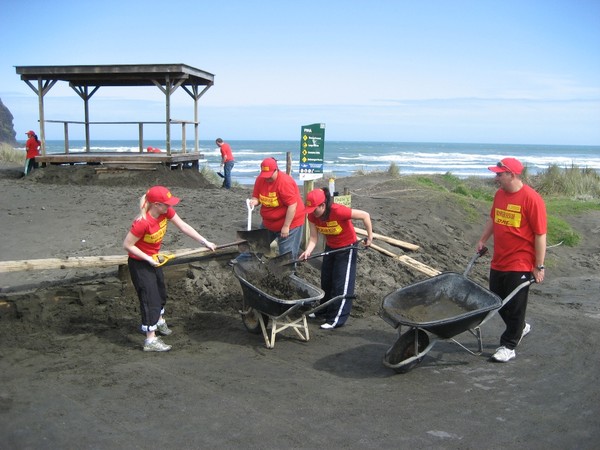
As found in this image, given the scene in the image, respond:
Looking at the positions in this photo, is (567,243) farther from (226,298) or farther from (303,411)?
(303,411)

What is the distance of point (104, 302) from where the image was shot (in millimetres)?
6762

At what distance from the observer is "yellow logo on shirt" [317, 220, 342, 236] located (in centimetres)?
648

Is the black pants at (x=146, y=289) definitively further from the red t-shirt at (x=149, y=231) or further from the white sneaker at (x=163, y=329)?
the white sneaker at (x=163, y=329)

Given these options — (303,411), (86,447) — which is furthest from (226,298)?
(86,447)

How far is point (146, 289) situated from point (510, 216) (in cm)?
346

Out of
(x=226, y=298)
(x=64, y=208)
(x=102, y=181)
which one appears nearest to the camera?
(x=226, y=298)

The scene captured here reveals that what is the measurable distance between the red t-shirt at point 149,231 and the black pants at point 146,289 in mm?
125

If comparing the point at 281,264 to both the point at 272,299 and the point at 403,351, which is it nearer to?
the point at 272,299

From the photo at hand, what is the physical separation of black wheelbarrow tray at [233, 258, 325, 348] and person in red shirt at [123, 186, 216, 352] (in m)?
0.84

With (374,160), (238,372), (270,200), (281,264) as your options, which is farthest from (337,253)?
(374,160)

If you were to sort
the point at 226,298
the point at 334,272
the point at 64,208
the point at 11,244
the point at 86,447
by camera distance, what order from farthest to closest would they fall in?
the point at 64,208, the point at 11,244, the point at 226,298, the point at 334,272, the point at 86,447

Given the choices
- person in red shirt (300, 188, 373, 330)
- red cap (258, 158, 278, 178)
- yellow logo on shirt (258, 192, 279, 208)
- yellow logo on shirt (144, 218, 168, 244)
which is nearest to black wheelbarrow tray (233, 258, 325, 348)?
person in red shirt (300, 188, 373, 330)

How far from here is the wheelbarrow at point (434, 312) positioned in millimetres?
5075

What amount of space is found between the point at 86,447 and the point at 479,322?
130 inches
